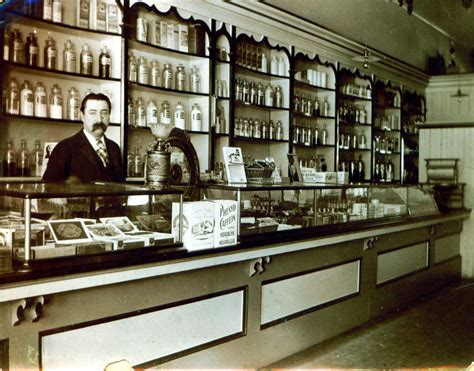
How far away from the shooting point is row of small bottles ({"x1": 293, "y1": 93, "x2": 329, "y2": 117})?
21.3 ft

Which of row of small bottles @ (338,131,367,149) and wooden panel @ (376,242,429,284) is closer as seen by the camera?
wooden panel @ (376,242,429,284)

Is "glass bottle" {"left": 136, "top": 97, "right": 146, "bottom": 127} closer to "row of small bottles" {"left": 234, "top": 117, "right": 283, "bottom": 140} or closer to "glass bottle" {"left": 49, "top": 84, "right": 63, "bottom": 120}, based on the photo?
"glass bottle" {"left": 49, "top": 84, "right": 63, "bottom": 120}

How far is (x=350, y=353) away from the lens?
Answer: 11.9 ft

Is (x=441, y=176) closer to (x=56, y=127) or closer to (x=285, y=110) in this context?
(x=285, y=110)

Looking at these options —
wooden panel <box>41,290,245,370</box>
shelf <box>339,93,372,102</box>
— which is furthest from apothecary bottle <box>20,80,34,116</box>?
shelf <box>339,93,372,102</box>

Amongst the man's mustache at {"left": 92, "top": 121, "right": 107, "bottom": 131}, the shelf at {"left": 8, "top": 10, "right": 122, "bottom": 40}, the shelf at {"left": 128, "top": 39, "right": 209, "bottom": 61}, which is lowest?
the man's mustache at {"left": 92, "top": 121, "right": 107, "bottom": 131}

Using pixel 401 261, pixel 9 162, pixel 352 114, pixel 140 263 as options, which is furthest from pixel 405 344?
pixel 352 114

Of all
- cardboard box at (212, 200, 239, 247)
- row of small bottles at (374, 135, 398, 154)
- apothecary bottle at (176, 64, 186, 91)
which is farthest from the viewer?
Result: row of small bottles at (374, 135, 398, 154)

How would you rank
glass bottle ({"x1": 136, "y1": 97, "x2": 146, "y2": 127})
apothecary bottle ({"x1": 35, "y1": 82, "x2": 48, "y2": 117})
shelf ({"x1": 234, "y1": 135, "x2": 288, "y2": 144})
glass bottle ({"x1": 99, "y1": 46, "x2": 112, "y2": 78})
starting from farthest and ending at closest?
shelf ({"x1": 234, "y1": 135, "x2": 288, "y2": 144})
glass bottle ({"x1": 136, "y1": 97, "x2": 146, "y2": 127})
glass bottle ({"x1": 99, "y1": 46, "x2": 112, "y2": 78})
apothecary bottle ({"x1": 35, "y1": 82, "x2": 48, "y2": 117})

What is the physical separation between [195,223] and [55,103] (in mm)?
2050

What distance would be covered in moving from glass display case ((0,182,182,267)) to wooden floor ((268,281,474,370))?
1247 millimetres

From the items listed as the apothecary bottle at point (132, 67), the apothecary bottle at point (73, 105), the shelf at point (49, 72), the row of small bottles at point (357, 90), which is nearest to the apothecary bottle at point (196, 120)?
the apothecary bottle at point (132, 67)

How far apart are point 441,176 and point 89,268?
551 cm

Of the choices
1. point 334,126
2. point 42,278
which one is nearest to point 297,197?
point 42,278
